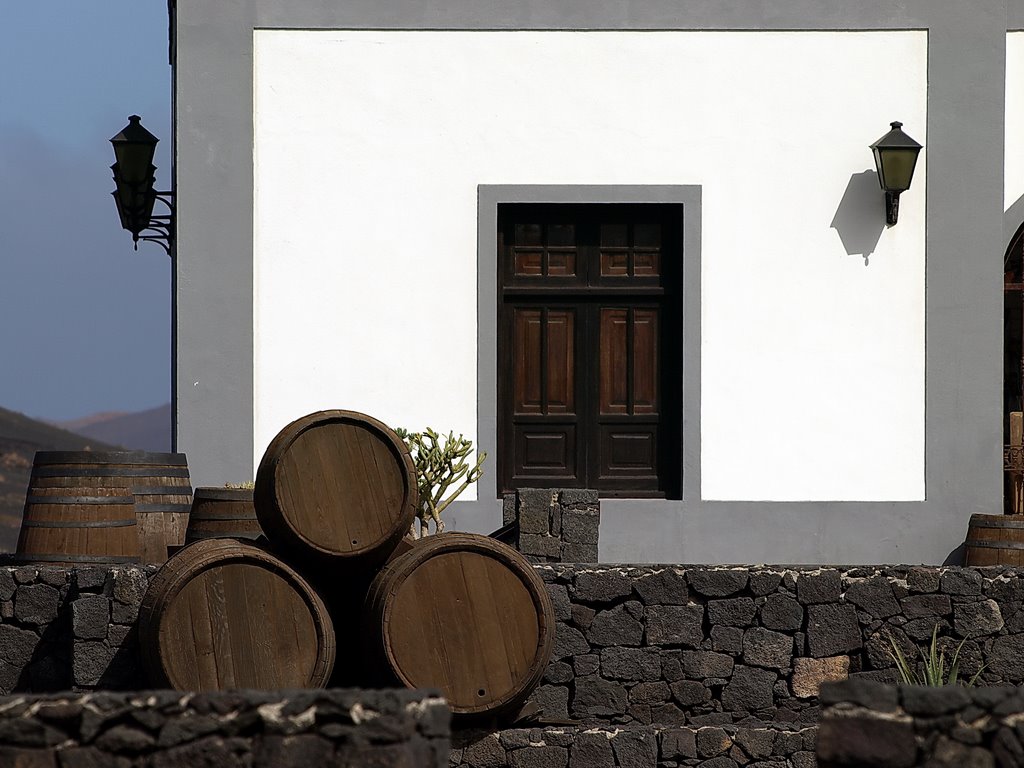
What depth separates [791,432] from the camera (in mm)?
9961

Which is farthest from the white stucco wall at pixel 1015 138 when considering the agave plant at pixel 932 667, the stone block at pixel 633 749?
the stone block at pixel 633 749

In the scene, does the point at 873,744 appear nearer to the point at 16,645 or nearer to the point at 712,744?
the point at 712,744

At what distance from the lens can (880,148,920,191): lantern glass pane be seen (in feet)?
32.2

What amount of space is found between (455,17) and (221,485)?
3.45 m

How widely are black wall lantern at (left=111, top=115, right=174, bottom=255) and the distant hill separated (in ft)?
29.8

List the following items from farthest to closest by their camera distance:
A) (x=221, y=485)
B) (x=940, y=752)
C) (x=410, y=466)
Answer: (x=221, y=485) → (x=410, y=466) → (x=940, y=752)

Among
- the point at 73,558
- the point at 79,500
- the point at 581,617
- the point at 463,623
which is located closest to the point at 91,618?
the point at 73,558

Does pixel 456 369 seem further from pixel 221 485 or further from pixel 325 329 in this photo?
pixel 221 485

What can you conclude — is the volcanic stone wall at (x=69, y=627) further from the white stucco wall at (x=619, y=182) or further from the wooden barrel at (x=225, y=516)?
the white stucco wall at (x=619, y=182)

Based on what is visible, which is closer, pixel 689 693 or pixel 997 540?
pixel 689 693

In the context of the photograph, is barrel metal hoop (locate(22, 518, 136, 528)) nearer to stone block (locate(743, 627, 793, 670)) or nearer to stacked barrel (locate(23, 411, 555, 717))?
stacked barrel (locate(23, 411, 555, 717))

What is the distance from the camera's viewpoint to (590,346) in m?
10.1

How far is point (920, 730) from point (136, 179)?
24.6 feet

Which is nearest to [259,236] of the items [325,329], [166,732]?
[325,329]
